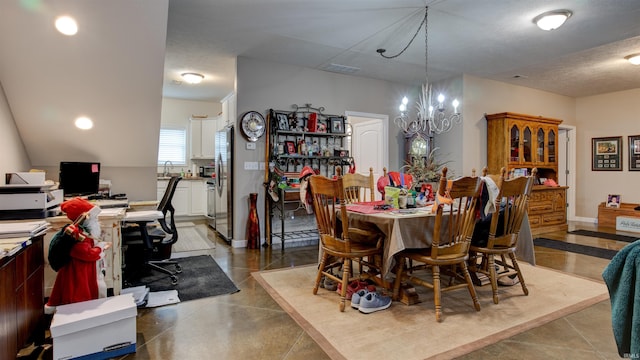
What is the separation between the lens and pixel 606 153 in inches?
274

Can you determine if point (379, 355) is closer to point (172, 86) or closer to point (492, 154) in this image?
point (492, 154)

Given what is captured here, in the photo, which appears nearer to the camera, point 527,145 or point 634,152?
point 527,145

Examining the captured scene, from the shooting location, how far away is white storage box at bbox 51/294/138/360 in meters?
1.81

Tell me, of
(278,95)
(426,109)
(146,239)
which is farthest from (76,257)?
(278,95)

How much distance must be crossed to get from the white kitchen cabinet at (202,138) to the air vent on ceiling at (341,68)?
3329 mm

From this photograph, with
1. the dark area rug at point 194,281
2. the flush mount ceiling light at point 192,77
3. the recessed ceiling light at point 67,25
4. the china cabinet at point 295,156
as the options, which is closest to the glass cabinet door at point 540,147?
the china cabinet at point 295,156

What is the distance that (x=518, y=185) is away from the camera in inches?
108

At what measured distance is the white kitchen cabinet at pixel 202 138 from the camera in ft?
24.6

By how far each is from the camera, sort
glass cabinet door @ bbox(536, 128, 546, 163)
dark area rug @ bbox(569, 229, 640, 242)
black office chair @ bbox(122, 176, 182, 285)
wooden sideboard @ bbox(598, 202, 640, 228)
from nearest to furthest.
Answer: black office chair @ bbox(122, 176, 182, 285), dark area rug @ bbox(569, 229, 640, 242), glass cabinet door @ bbox(536, 128, 546, 163), wooden sideboard @ bbox(598, 202, 640, 228)

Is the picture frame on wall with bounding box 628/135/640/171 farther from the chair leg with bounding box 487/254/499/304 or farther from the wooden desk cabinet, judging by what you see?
the wooden desk cabinet

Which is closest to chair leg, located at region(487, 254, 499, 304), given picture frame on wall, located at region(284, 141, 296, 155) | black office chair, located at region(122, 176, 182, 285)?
black office chair, located at region(122, 176, 182, 285)

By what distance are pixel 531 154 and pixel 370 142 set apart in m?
2.79

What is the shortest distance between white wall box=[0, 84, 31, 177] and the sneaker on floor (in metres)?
3.09

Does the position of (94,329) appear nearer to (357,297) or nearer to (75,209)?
(75,209)
